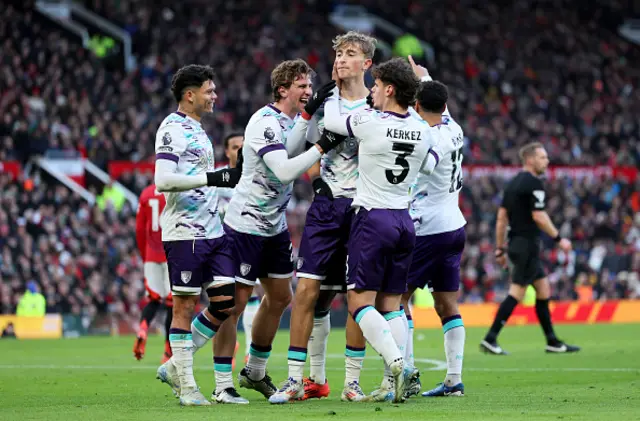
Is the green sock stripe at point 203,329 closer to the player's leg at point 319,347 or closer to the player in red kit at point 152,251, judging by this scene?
the player's leg at point 319,347

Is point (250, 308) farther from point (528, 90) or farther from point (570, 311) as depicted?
point (528, 90)

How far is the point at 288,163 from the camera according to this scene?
8703mm

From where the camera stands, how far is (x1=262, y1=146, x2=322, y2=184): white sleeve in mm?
8602

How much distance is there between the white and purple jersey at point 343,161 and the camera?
901 cm

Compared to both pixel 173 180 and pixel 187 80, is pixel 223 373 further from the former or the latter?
pixel 187 80

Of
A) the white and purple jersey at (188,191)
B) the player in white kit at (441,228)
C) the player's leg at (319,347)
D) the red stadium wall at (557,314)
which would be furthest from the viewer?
the red stadium wall at (557,314)

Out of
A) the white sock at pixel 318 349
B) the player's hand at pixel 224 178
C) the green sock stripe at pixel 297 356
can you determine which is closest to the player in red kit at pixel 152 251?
the white sock at pixel 318 349

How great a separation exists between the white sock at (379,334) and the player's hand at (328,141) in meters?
1.23

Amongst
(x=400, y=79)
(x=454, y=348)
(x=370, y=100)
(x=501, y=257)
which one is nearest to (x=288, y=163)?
(x=370, y=100)

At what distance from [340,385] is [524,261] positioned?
5374 millimetres

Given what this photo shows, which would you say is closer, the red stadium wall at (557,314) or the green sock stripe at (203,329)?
the green sock stripe at (203,329)

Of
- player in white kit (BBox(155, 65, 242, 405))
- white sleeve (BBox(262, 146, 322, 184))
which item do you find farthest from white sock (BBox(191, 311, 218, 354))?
white sleeve (BBox(262, 146, 322, 184))

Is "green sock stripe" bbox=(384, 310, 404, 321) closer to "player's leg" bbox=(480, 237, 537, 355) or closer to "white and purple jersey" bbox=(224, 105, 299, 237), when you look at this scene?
"white and purple jersey" bbox=(224, 105, 299, 237)

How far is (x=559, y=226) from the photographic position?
3097 cm
